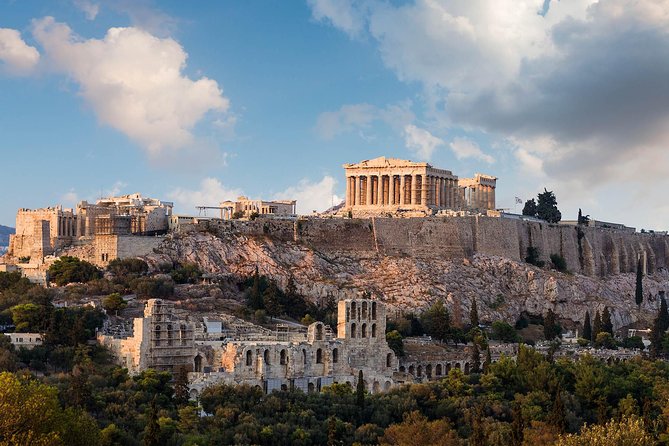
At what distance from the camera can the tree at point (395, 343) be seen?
67.3 meters

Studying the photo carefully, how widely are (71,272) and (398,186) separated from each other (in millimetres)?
33358

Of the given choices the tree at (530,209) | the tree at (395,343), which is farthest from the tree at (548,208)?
the tree at (395,343)

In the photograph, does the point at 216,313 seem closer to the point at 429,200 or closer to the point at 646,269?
the point at 429,200

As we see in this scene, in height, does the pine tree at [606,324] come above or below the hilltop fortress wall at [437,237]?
below

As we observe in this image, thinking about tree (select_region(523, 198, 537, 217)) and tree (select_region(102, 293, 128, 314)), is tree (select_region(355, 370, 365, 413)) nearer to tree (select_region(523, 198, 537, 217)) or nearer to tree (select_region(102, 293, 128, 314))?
tree (select_region(102, 293, 128, 314))

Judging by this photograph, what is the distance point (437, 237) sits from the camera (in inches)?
3580

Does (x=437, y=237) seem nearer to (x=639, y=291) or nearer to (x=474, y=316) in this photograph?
(x=474, y=316)

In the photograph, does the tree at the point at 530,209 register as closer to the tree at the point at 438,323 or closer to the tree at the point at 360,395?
the tree at the point at 438,323

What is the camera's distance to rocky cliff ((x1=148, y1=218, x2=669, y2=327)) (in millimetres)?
79875

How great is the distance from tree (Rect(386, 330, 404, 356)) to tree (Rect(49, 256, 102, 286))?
17703mm

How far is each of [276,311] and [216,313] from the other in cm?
464

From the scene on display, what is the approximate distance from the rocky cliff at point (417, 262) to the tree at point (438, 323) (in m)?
3.92

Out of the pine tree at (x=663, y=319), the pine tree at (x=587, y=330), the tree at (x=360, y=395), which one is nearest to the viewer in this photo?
the tree at (x=360, y=395)

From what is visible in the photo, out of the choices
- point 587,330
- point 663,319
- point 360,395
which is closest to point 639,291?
point 663,319
